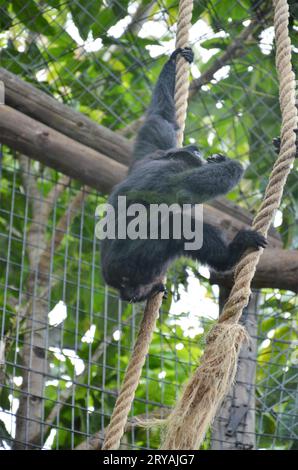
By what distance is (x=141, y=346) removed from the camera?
246 cm

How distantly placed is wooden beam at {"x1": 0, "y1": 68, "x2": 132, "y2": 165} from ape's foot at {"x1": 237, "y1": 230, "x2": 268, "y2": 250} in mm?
→ 1226

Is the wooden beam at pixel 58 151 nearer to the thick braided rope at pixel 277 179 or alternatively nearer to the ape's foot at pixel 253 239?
the ape's foot at pixel 253 239

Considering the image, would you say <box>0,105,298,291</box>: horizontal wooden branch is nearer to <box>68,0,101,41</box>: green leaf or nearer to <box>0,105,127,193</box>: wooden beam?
<box>0,105,127,193</box>: wooden beam

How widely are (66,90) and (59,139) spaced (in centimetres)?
78

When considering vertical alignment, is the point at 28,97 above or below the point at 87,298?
above

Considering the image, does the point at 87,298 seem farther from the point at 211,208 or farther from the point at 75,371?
the point at 211,208

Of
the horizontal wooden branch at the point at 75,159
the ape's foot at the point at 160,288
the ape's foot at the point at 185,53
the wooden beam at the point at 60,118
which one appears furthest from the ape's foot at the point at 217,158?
the wooden beam at the point at 60,118

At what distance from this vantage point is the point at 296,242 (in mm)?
4082

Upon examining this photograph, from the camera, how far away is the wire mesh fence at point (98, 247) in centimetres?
391

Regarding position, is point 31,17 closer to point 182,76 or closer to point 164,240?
point 182,76

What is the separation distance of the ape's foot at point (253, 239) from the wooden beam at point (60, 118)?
1.23 meters

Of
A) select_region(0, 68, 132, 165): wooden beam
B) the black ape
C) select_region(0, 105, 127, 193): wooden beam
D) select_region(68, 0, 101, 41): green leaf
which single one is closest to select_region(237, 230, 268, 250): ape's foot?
the black ape

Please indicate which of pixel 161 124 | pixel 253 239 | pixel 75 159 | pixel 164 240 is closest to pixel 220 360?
pixel 253 239

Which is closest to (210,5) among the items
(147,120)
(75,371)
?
(147,120)
